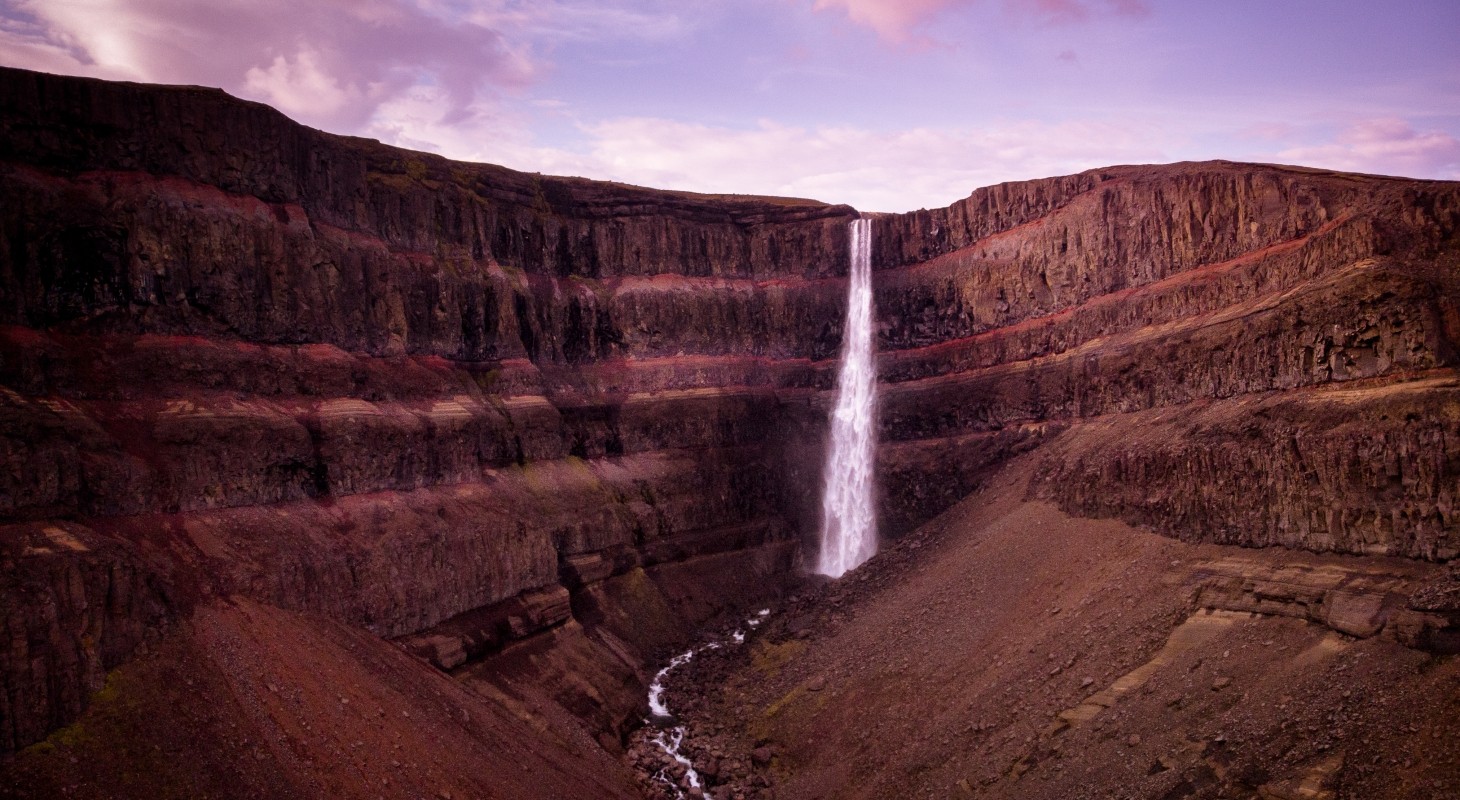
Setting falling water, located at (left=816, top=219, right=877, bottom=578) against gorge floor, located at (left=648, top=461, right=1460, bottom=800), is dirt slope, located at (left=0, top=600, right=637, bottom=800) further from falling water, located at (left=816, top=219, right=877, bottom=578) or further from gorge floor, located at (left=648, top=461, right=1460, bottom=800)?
falling water, located at (left=816, top=219, right=877, bottom=578)

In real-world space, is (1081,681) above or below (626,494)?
below

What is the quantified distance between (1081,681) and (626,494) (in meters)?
27.0

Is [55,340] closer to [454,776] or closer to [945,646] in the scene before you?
[454,776]

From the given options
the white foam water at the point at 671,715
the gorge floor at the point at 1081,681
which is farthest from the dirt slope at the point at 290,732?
the gorge floor at the point at 1081,681

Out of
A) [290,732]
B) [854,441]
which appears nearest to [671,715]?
[290,732]

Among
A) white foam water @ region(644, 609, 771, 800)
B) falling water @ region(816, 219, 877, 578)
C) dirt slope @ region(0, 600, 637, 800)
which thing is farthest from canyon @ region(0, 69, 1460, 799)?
falling water @ region(816, 219, 877, 578)

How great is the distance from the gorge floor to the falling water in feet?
32.6

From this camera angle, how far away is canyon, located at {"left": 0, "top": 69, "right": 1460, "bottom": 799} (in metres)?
22.4

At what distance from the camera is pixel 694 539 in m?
50.0

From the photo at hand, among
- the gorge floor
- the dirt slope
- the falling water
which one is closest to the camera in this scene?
the gorge floor

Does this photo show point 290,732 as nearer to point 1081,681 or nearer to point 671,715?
point 671,715

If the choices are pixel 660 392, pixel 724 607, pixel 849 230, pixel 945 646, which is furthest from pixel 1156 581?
pixel 849 230

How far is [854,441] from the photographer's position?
182ft

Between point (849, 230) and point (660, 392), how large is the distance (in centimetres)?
1679
